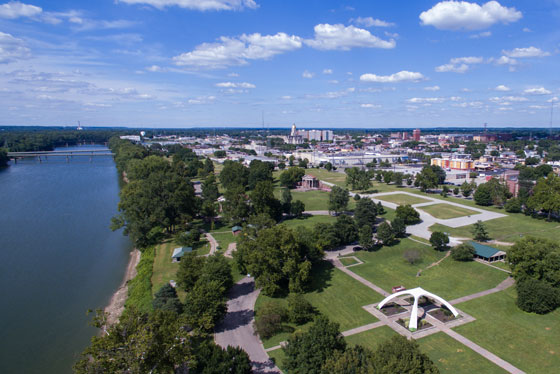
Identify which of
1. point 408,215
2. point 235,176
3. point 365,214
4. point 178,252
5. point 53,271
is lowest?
point 53,271

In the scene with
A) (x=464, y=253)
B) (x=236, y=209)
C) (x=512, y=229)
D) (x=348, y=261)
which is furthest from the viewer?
(x=236, y=209)

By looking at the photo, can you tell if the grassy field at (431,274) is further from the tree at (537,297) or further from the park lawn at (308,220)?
the park lawn at (308,220)

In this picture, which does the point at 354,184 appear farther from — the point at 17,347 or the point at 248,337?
the point at 17,347

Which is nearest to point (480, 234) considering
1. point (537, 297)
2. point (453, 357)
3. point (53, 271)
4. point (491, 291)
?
point (491, 291)

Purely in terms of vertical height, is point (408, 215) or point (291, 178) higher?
point (291, 178)

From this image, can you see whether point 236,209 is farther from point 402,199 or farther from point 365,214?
point 402,199

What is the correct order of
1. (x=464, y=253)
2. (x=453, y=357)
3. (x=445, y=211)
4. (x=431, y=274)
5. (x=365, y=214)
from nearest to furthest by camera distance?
(x=453, y=357)
(x=431, y=274)
(x=464, y=253)
(x=365, y=214)
(x=445, y=211)

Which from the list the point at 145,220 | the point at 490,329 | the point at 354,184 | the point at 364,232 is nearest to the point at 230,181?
the point at 354,184

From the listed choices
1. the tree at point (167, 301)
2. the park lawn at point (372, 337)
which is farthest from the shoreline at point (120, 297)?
the park lawn at point (372, 337)
